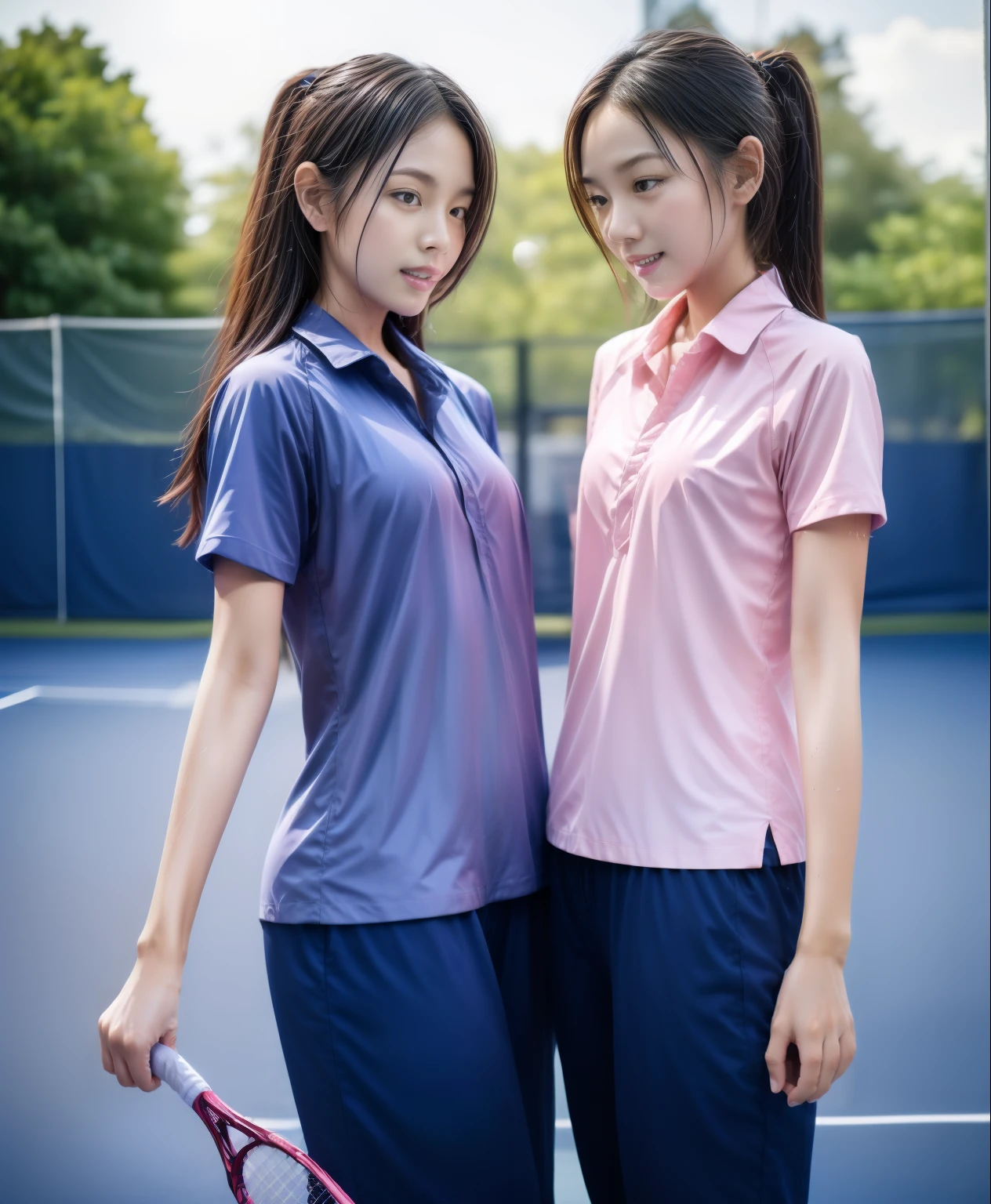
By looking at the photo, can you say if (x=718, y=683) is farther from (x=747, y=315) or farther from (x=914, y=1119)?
(x=914, y=1119)

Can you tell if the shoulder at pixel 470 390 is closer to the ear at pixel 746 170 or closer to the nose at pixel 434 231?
the nose at pixel 434 231

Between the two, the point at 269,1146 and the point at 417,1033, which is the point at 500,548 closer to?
the point at 417,1033

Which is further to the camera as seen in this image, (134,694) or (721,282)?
(134,694)

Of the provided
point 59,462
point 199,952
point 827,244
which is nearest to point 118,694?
point 59,462

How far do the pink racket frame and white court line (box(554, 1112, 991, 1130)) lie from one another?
1.46 metres

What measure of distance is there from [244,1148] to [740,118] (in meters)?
1.08

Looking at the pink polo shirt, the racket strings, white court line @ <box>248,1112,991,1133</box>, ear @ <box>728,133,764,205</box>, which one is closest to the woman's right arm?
the racket strings

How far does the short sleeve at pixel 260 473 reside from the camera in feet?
3.85

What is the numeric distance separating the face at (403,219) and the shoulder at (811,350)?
35cm

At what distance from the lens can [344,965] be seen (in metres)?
1.22

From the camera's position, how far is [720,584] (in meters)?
1.19

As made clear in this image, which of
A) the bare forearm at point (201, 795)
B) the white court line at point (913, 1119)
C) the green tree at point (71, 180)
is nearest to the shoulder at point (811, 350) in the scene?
the bare forearm at point (201, 795)

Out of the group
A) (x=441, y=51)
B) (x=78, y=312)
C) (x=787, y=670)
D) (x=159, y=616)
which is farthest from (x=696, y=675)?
(x=78, y=312)

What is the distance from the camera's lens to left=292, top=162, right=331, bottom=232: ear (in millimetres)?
1288
